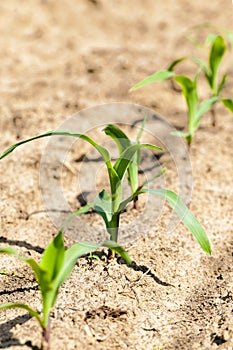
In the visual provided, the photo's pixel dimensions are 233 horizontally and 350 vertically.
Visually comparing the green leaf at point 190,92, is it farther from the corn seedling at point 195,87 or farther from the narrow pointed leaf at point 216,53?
the narrow pointed leaf at point 216,53

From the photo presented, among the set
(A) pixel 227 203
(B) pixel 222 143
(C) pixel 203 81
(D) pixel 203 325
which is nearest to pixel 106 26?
(C) pixel 203 81

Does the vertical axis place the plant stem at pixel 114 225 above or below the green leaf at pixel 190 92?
below

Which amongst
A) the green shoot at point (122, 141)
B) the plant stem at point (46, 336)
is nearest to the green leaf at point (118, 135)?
the green shoot at point (122, 141)

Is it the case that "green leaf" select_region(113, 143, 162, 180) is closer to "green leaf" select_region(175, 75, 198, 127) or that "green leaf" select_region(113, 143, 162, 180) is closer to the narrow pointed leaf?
"green leaf" select_region(175, 75, 198, 127)

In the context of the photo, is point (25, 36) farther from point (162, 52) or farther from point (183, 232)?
point (183, 232)

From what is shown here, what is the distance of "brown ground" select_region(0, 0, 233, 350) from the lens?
1.76 m

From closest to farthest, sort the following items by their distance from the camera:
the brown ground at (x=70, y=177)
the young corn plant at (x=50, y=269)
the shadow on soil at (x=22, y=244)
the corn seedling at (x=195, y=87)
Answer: the young corn plant at (x=50, y=269)
the brown ground at (x=70, y=177)
the shadow on soil at (x=22, y=244)
the corn seedling at (x=195, y=87)

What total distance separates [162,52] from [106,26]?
1.90 ft

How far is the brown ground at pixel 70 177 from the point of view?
1.76 metres

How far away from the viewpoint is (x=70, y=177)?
2596 mm

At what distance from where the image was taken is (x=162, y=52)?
12.0 ft

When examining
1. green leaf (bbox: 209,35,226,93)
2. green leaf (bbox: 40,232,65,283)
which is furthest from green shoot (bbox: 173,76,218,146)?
green leaf (bbox: 40,232,65,283)

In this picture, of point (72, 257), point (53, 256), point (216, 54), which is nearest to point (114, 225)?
point (72, 257)

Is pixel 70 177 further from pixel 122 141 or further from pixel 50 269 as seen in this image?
pixel 50 269
